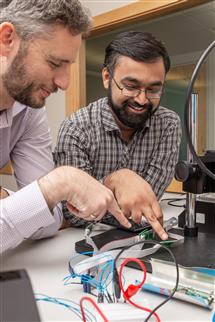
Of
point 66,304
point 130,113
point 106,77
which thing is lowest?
point 66,304

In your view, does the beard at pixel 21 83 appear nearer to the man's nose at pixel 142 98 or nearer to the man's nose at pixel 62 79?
the man's nose at pixel 62 79

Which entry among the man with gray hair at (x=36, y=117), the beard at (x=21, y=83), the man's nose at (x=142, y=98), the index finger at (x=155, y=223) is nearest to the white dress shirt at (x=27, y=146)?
the man with gray hair at (x=36, y=117)

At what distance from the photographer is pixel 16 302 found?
0.32 meters

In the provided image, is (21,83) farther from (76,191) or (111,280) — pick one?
(111,280)

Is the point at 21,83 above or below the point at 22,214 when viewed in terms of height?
above

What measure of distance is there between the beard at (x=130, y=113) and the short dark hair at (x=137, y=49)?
0.14 m

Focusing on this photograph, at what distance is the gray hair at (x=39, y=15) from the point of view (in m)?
0.87

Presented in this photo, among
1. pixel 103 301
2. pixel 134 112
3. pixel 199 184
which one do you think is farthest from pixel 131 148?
pixel 103 301

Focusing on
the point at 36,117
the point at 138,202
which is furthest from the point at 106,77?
the point at 138,202

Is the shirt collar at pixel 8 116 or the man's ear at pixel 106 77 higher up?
the man's ear at pixel 106 77

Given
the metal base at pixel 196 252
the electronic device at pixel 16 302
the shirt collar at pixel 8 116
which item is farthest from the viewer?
the shirt collar at pixel 8 116

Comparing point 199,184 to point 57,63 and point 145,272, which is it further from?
point 57,63

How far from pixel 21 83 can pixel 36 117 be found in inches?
8.2

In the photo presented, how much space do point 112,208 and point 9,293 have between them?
1.64ft
